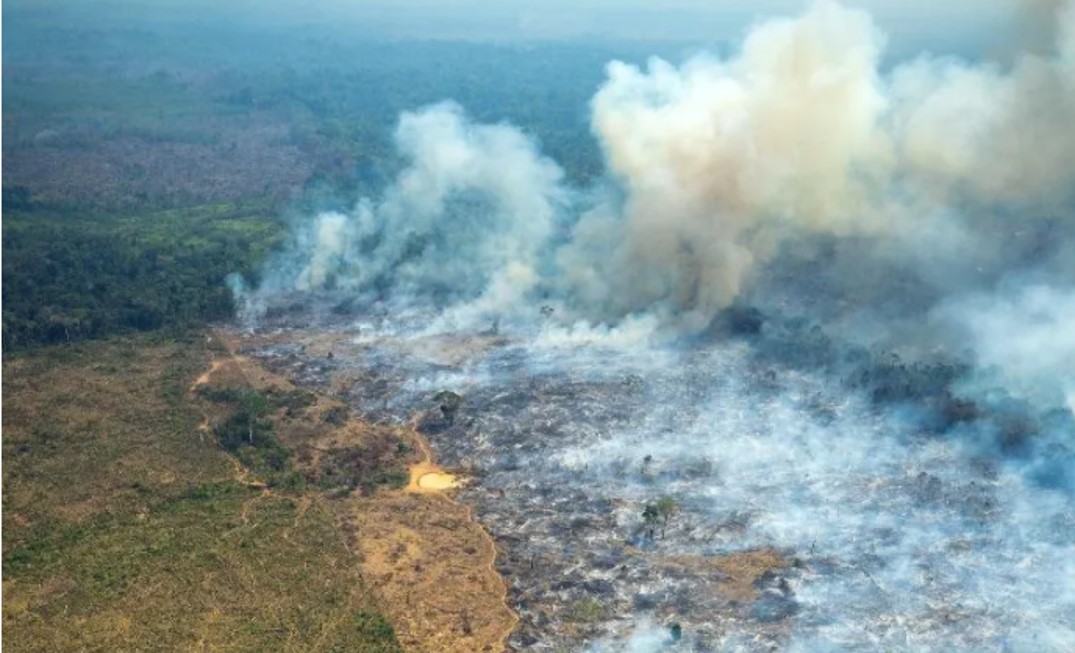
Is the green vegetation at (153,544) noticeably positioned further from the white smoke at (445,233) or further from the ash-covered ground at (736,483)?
the white smoke at (445,233)

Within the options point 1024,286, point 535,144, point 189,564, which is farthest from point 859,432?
point 535,144

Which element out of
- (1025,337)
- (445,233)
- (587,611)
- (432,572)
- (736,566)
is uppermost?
(1025,337)

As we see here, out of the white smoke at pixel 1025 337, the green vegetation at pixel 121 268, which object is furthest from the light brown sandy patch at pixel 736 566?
the green vegetation at pixel 121 268

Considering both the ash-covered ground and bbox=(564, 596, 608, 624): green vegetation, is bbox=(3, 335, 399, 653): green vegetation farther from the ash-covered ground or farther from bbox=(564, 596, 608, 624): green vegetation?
the ash-covered ground

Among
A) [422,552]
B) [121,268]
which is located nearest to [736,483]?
[422,552]

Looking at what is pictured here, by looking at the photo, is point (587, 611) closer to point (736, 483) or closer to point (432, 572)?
point (432, 572)

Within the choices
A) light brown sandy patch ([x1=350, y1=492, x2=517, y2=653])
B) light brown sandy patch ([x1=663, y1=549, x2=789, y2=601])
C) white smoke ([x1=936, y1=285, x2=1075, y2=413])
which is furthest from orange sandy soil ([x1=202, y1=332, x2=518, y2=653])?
white smoke ([x1=936, y1=285, x2=1075, y2=413])
